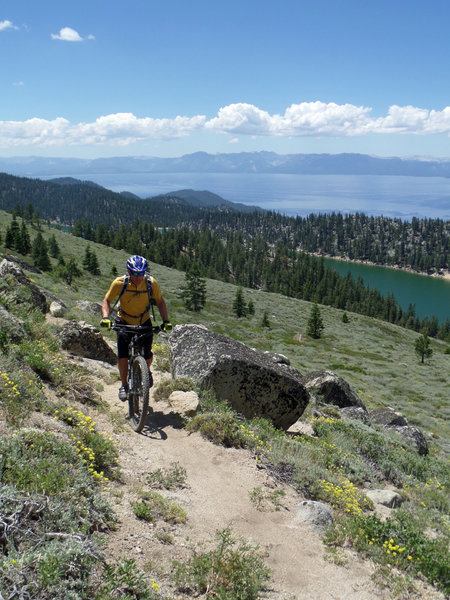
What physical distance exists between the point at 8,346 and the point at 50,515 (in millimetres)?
5226

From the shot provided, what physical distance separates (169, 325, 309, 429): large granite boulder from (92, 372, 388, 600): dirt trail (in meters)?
1.73

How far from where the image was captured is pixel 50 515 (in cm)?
421

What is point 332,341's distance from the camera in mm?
83688

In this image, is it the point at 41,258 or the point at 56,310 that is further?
the point at 41,258

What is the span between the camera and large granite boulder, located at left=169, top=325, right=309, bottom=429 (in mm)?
9859

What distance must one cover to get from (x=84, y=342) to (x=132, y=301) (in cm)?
497

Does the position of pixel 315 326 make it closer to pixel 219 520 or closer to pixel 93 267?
pixel 93 267

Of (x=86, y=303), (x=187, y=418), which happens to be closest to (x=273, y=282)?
(x=86, y=303)

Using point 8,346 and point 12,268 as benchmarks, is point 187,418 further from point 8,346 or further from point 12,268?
point 12,268

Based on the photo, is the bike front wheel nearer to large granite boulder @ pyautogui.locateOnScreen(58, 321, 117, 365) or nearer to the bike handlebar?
the bike handlebar

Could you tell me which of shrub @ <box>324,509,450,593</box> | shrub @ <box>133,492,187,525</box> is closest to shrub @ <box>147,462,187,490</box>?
shrub @ <box>133,492,187,525</box>

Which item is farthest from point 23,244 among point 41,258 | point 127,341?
point 127,341

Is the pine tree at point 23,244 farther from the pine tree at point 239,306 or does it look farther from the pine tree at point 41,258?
the pine tree at point 239,306

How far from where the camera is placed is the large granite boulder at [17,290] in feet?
43.5
